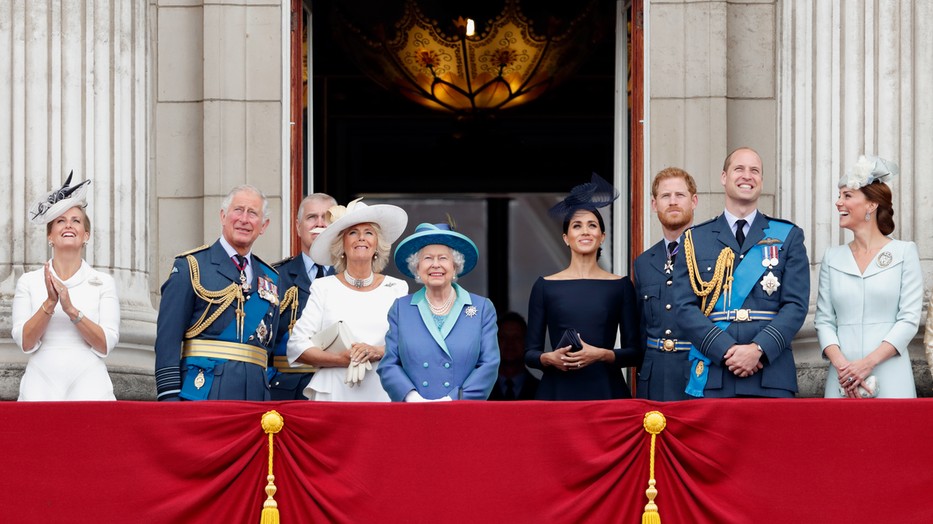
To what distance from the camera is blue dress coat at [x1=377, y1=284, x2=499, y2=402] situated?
7.90 meters

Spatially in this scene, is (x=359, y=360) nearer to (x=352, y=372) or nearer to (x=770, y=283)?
(x=352, y=372)

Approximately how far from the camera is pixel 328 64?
1655 centimetres

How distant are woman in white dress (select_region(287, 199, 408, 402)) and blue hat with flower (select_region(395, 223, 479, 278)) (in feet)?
0.50

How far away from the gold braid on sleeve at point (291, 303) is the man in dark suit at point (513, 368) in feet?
5.62

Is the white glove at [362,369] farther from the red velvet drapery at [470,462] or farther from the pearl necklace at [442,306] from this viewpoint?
the red velvet drapery at [470,462]

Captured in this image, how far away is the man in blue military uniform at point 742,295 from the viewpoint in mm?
7906

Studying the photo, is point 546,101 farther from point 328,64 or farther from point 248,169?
point 248,169

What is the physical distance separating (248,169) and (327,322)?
8.23 feet

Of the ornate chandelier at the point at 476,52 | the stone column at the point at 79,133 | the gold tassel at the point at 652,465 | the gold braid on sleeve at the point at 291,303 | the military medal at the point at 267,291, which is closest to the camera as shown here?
the gold tassel at the point at 652,465

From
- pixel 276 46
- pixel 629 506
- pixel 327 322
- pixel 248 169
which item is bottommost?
pixel 629 506

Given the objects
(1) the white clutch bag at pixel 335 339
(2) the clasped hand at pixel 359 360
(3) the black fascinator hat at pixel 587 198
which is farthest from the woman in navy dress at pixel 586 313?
(1) the white clutch bag at pixel 335 339

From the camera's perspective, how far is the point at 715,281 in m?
8.13

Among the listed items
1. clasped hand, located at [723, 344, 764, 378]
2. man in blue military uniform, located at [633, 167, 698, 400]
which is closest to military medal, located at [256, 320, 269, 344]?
man in blue military uniform, located at [633, 167, 698, 400]

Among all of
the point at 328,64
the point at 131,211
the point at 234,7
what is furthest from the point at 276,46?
the point at 328,64
